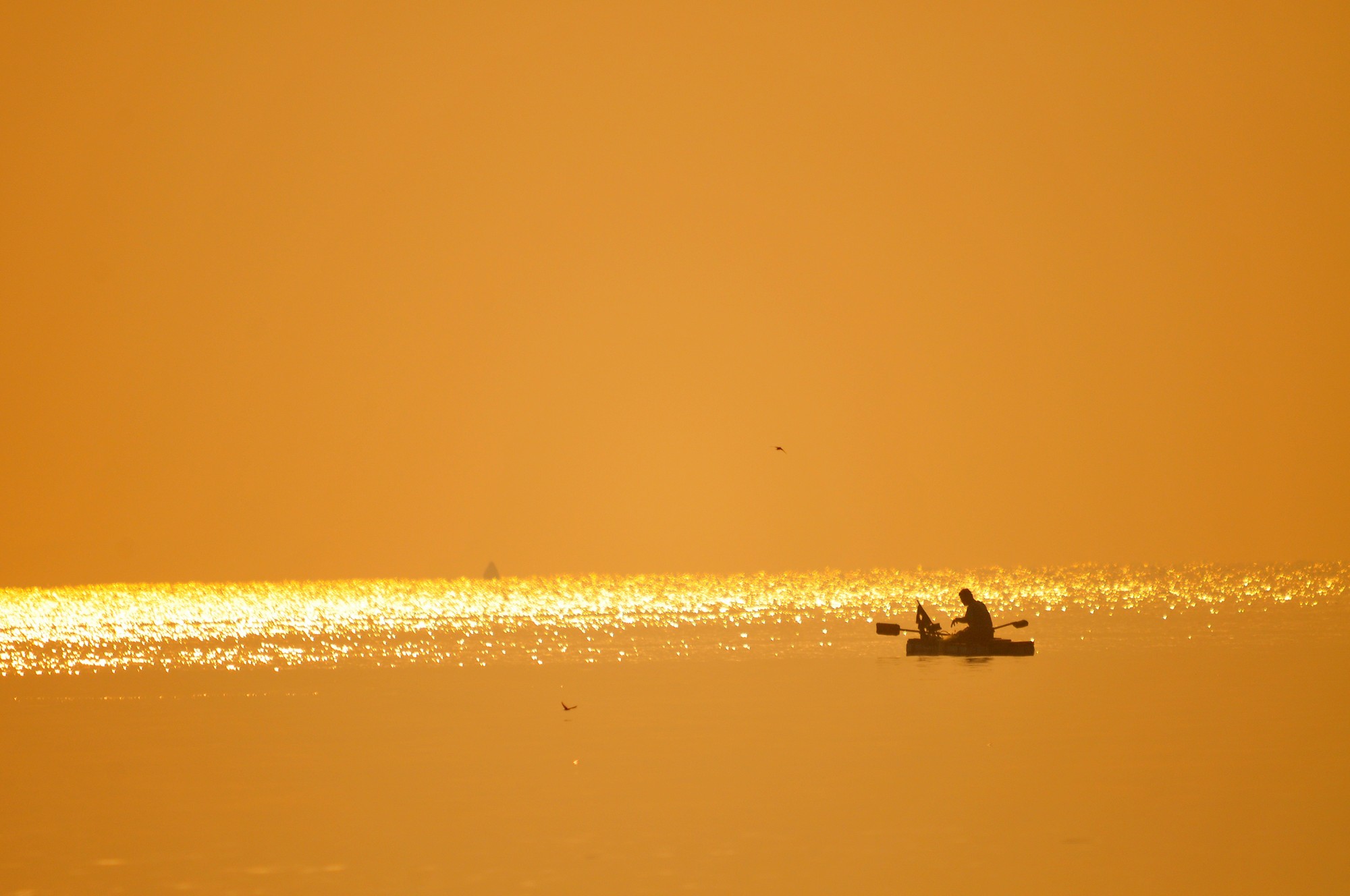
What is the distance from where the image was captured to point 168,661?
6144cm

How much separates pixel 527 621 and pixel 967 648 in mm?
51394

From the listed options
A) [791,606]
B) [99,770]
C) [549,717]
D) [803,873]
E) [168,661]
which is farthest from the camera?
[791,606]

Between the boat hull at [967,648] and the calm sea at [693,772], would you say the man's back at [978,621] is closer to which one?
the boat hull at [967,648]

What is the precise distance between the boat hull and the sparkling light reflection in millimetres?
7179

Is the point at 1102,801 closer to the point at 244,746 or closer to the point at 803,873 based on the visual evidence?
the point at 803,873

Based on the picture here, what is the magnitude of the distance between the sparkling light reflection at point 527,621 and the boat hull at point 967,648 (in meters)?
7.18

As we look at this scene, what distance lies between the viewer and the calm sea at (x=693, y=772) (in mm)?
19656

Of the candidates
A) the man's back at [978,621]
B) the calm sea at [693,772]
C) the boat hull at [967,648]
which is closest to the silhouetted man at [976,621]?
the man's back at [978,621]

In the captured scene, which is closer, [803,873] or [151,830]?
[803,873]

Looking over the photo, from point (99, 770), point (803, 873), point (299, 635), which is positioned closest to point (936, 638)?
point (99, 770)

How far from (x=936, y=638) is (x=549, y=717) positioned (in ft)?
66.1

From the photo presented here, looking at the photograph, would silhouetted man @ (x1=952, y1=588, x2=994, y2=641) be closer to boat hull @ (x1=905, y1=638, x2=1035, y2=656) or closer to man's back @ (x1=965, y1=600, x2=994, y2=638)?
man's back @ (x1=965, y1=600, x2=994, y2=638)

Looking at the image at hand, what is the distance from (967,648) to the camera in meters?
50.4

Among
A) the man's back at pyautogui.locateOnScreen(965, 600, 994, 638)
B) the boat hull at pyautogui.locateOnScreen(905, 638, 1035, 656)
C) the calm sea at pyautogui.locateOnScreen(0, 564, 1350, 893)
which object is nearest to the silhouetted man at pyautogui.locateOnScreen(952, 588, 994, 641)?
the man's back at pyautogui.locateOnScreen(965, 600, 994, 638)
